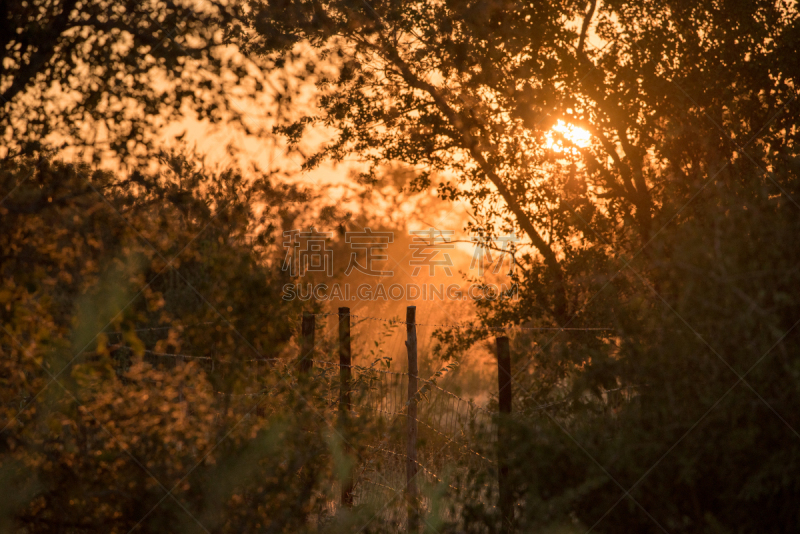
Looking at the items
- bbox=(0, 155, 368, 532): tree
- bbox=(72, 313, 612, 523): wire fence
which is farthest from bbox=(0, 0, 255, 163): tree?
bbox=(72, 313, 612, 523): wire fence

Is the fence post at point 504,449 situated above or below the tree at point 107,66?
below

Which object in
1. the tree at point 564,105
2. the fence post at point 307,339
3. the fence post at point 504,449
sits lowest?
the fence post at point 504,449

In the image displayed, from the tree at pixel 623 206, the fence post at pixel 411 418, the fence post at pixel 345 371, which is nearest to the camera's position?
the tree at pixel 623 206

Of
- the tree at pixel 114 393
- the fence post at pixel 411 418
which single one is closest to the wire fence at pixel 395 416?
the fence post at pixel 411 418

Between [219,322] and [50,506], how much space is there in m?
1.36

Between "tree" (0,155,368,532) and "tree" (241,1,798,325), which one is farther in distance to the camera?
"tree" (241,1,798,325)

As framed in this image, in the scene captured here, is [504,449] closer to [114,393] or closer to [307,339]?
[307,339]

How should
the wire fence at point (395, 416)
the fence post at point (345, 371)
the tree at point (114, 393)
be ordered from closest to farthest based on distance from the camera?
the tree at point (114, 393), the wire fence at point (395, 416), the fence post at point (345, 371)

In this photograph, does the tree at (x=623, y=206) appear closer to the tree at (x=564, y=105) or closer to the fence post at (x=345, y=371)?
the tree at (x=564, y=105)

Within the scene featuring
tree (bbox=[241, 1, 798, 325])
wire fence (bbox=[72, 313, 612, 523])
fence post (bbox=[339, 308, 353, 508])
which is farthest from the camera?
tree (bbox=[241, 1, 798, 325])

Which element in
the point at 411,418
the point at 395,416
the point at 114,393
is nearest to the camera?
the point at 114,393

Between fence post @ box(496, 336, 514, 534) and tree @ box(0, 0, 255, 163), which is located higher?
A: tree @ box(0, 0, 255, 163)

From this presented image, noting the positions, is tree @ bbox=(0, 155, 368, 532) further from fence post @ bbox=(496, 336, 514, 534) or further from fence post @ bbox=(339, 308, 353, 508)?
fence post @ bbox=(339, 308, 353, 508)

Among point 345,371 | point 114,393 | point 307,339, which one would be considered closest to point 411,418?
point 345,371
